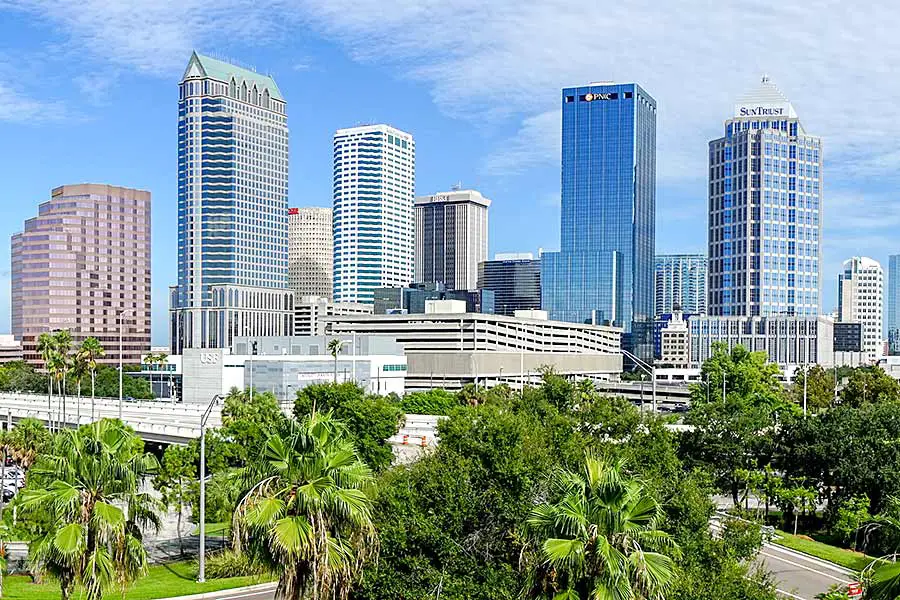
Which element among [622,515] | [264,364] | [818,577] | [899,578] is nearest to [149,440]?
[264,364]

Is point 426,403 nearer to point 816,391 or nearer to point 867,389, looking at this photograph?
point 867,389

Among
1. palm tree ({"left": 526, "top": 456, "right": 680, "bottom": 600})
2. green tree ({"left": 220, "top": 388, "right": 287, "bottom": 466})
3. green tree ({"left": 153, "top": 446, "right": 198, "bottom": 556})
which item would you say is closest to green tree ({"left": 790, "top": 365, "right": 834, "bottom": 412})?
green tree ({"left": 220, "top": 388, "right": 287, "bottom": 466})

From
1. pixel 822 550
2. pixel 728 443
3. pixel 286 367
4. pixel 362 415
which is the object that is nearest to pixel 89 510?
pixel 822 550

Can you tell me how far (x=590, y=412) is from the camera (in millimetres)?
53312

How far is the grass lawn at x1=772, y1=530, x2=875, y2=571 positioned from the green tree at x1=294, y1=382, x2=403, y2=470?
26.4 meters

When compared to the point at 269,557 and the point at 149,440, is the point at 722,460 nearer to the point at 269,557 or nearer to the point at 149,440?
the point at 269,557

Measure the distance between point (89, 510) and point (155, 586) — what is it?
22782 millimetres

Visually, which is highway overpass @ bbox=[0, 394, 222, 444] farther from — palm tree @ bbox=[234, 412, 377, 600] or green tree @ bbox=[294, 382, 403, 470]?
palm tree @ bbox=[234, 412, 377, 600]

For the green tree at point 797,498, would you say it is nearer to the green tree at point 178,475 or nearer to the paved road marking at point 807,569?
the paved road marking at point 807,569

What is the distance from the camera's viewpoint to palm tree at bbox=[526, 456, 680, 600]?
19.8 metres

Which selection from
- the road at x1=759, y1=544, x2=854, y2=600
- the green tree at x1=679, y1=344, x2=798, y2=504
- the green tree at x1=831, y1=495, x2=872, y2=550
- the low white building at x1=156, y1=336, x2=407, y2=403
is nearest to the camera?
the road at x1=759, y1=544, x2=854, y2=600

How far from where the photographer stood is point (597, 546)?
785 inches

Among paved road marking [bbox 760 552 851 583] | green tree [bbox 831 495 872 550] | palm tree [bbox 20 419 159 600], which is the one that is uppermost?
palm tree [bbox 20 419 159 600]

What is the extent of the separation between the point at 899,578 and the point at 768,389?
113377 millimetres
